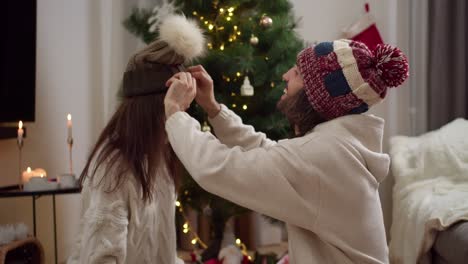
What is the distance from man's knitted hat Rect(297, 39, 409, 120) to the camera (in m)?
1.15

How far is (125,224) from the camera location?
1280 mm

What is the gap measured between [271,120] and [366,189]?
147 centimetres

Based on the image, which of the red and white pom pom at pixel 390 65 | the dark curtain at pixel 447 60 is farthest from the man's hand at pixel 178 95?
the dark curtain at pixel 447 60

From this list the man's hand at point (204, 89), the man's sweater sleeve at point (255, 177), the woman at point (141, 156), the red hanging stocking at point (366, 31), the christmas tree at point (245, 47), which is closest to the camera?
the man's sweater sleeve at point (255, 177)

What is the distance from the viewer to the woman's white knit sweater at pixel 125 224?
1.24 m

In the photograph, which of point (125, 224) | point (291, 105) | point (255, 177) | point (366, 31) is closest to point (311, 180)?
point (255, 177)

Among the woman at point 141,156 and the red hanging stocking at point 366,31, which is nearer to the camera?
the woman at point 141,156

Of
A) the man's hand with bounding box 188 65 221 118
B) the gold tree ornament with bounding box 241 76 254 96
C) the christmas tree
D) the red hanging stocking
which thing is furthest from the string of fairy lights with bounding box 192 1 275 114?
the red hanging stocking

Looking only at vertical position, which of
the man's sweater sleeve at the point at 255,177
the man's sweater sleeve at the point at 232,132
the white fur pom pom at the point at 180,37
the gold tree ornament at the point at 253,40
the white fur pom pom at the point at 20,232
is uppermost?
the gold tree ornament at the point at 253,40

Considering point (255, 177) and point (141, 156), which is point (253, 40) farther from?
point (255, 177)

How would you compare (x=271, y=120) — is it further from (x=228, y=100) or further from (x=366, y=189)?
(x=366, y=189)

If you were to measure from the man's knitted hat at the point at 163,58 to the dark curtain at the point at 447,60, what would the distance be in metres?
2.66

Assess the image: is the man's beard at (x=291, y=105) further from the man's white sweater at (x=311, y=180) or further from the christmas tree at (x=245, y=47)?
the christmas tree at (x=245, y=47)

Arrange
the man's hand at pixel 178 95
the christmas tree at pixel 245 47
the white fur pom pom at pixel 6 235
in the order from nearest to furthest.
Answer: the man's hand at pixel 178 95
the white fur pom pom at pixel 6 235
the christmas tree at pixel 245 47
